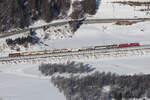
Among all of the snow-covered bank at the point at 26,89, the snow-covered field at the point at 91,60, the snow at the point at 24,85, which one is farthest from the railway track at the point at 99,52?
the snow-covered bank at the point at 26,89

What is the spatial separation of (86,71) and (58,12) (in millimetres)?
31127

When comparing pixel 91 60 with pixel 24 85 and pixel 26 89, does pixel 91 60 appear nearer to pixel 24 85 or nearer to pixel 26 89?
pixel 24 85

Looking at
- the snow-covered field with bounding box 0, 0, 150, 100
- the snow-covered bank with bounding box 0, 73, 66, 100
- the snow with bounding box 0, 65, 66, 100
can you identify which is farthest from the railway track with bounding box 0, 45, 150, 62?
the snow-covered bank with bounding box 0, 73, 66, 100

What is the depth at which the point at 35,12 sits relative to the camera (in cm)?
9381

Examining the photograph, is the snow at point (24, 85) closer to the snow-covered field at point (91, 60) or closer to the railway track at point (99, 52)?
the snow-covered field at point (91, 60)

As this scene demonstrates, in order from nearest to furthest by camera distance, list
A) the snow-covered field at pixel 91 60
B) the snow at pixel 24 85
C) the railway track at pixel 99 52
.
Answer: the snow at pixel 24 85
the snow-covered field at pixel 91 60
the railway track at pixel 99 52

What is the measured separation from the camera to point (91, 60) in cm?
7644

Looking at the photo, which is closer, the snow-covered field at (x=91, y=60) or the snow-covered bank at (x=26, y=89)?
the snow-covered bank at (x=26, y=89)

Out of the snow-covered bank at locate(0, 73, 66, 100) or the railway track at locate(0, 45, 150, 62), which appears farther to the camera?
the railway track at locate(0, 45, 150, 62)

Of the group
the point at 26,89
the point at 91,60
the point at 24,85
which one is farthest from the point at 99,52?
the point at 26,89

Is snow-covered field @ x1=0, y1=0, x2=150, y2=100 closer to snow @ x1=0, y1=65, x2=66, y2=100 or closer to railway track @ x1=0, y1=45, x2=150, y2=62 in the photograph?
snow @ x1=0, y1=65, x2=66, y2=100

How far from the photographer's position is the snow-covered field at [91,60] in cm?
6594

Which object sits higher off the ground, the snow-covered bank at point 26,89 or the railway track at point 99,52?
the railway track at point 99,52

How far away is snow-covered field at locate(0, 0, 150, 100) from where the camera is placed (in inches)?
2596
